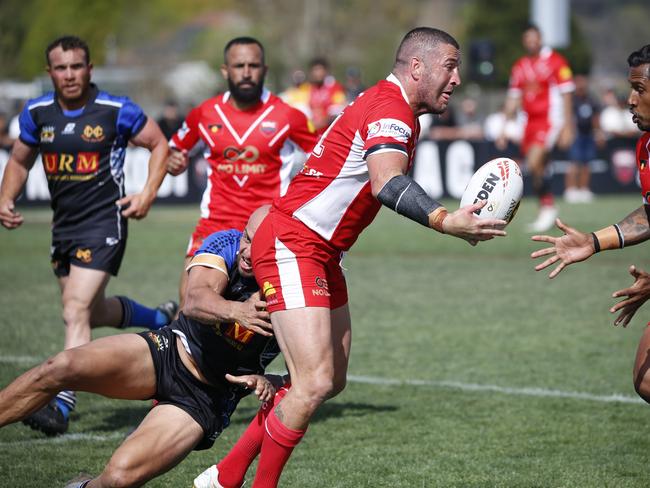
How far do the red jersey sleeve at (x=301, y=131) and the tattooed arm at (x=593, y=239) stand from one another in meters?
3.00

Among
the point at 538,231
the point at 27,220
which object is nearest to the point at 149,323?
the point at 538,231

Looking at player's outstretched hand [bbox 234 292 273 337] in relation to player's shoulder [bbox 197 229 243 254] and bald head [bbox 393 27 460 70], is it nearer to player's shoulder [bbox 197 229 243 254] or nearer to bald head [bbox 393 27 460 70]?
player's shoulder [bbox 197 229 243 254]

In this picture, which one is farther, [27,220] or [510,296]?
[27,220]

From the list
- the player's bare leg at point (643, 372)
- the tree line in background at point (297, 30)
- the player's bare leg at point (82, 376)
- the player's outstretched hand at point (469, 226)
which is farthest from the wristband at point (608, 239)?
the tree line in background at point (297, 30)

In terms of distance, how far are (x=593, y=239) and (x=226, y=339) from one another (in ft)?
6.55

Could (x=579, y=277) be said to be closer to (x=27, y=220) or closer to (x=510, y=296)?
(x=510, y=296)

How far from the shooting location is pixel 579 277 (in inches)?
507

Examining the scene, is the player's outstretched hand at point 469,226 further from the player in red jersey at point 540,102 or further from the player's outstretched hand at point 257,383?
the player in red jersey at point 540,102

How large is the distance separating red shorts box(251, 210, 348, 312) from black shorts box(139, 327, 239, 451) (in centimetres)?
56

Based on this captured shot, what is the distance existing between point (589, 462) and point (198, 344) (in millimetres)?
2409

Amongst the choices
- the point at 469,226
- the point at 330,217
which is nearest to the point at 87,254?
the point at 330,217

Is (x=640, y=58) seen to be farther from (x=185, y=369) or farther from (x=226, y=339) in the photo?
(x=185, y=369)

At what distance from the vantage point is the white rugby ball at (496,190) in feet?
15.8

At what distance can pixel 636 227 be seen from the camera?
5.66 m
